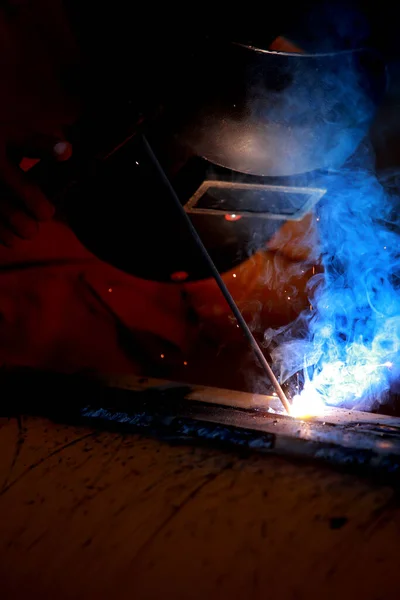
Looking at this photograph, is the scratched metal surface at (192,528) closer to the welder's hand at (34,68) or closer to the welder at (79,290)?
the welder at (79,290)

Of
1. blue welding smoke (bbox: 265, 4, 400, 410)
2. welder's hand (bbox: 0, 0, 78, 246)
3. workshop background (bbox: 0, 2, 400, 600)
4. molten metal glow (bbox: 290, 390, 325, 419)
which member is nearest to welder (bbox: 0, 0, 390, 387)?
welder's hand (bbox: 0, 0, 78, 246)

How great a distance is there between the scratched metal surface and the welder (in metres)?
2.17

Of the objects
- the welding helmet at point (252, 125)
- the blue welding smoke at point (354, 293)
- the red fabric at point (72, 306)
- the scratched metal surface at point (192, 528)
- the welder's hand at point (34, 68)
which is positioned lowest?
the blue welding smoke at point (354, 293)

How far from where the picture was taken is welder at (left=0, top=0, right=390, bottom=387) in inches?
131

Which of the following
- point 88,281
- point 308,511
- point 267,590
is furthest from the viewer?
point 88,281

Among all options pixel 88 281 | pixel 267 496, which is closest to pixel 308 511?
pixel 267 496

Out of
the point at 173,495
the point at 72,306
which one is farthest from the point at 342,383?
the point at 72,306

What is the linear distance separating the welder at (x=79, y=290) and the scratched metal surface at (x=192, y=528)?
7.11ft

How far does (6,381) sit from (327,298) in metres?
2.55

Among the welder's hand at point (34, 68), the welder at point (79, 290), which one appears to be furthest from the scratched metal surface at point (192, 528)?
the welder's hand at point (34, 68)

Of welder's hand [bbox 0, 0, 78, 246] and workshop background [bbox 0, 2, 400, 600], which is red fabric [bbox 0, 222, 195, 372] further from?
workshop background [bbox 0, 2, 400, 600]

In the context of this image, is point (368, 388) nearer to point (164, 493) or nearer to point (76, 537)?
point (164, 493)

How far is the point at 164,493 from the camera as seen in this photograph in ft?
3.64

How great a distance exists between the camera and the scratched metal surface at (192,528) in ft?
2.88
